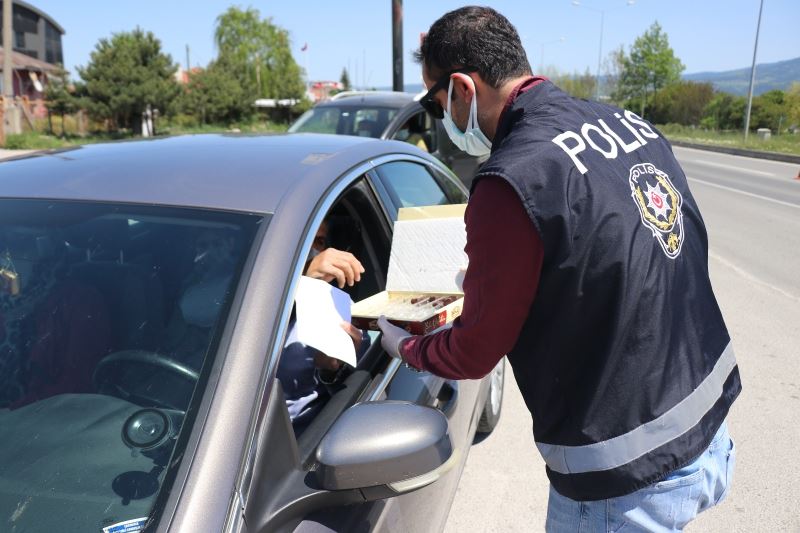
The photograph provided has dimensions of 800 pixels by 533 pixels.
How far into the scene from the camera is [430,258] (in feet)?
6.95

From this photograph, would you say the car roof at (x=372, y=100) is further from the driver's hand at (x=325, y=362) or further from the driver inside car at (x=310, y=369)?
the driver's hand at (x=325, y=362)

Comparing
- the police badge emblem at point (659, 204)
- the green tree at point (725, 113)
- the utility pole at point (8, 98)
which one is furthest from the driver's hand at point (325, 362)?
the green tree at point (725, 113)

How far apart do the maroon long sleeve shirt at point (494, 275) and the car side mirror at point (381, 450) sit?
180 millimetres

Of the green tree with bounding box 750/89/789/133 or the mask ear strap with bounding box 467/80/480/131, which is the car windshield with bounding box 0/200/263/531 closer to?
the mask ear strap with bounding box 467/80/480/131

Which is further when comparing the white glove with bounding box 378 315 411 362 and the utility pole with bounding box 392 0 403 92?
the utility pole with bounding box 392 0 403 92

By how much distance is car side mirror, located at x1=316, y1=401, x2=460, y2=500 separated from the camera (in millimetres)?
1332

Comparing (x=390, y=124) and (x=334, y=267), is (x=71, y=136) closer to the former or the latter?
(x=390, y=124)

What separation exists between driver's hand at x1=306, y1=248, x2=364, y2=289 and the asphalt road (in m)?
1.31

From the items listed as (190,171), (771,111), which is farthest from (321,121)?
(771,111)

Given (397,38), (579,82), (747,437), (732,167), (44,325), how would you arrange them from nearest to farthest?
(44,325) < (747,437) < (397,38) < (732,167) < (579,82)

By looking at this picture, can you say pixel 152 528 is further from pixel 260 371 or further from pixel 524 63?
pixel 524 63

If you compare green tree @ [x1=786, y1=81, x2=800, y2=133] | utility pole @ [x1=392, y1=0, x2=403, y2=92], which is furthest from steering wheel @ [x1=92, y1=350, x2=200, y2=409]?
green tree @ [x1=786, y1=81, x2=800, y2=133]

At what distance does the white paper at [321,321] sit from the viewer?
168cm

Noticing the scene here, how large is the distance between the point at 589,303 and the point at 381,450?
525mm
